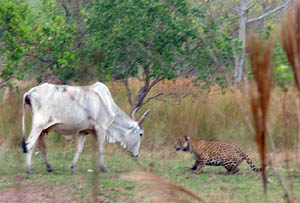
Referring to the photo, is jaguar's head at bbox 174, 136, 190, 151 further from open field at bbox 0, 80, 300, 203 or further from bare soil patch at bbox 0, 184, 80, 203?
bare soil patch at bbox 0, 184, 80, 203

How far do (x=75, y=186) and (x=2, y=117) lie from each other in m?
4.43

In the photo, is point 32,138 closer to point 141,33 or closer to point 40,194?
point 40,194

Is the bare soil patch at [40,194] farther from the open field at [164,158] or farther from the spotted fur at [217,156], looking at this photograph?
the spotted fur at [217,156]

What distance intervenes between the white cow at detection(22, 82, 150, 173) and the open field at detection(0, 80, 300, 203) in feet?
1.13

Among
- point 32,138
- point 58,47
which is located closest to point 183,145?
point 32,138

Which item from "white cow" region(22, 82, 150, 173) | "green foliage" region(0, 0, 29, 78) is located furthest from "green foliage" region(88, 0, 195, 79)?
"green foliage" region(0, 0, 29, 78)

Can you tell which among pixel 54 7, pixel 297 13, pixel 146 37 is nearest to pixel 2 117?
pixel 54 7

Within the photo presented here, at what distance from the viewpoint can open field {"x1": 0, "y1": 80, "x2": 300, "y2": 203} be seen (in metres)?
7.64

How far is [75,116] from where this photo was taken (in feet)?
29.9

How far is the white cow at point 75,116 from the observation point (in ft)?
29.4

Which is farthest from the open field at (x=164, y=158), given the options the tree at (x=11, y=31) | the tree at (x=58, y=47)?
the tree at (x=58, y=47)

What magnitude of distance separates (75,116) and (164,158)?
272 centimetres

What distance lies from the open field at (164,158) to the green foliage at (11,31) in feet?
3.39

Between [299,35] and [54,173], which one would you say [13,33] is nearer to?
[54,173]
